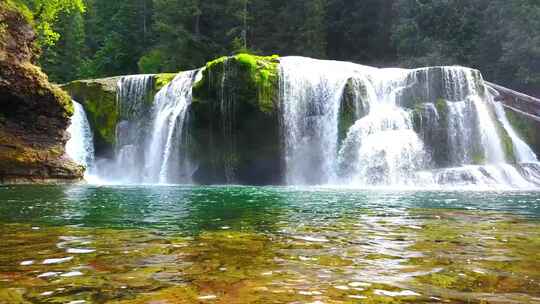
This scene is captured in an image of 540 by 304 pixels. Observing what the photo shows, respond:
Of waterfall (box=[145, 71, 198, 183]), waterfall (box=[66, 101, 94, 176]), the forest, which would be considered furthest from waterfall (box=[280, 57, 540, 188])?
waterfall (box=[66, 101, 94, 176])

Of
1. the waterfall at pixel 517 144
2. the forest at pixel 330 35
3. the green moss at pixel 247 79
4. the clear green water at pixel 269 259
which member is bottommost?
the clear green water at pixel 269 259

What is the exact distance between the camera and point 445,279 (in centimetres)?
338

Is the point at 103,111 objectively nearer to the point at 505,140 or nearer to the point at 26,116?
the point at 26,116

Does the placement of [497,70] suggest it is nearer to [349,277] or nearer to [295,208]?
[295,208]

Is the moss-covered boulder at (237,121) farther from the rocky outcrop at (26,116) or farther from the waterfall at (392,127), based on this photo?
the rocky outcrop at (26,116)

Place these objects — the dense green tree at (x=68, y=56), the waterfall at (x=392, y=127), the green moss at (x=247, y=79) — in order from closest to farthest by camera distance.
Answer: the waterfall at (x=392, y=127) < the green moss at (x=247, y=79) < the dense green tree at (x=68, y=56)

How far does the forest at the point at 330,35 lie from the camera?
3044 cm

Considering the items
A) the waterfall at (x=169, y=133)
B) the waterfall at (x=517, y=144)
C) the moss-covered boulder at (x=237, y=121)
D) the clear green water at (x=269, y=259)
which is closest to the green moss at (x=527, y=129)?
the waterfall at (x=517, y=144)

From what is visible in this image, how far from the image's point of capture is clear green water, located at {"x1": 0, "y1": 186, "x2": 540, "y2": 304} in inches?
118

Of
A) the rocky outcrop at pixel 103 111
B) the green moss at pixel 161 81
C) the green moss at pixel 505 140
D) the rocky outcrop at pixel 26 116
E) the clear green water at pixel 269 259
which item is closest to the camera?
the clear green water at pixel 269 259

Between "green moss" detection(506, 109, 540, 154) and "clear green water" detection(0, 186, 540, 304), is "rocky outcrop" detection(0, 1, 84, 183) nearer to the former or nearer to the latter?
"clear green water" detection(0, 186, 540, 304)

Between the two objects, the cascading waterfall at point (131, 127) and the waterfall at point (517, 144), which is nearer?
the waterfall at point (517, 144)

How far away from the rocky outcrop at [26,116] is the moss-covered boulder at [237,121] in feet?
19.6

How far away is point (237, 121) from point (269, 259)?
1908 centimetres
